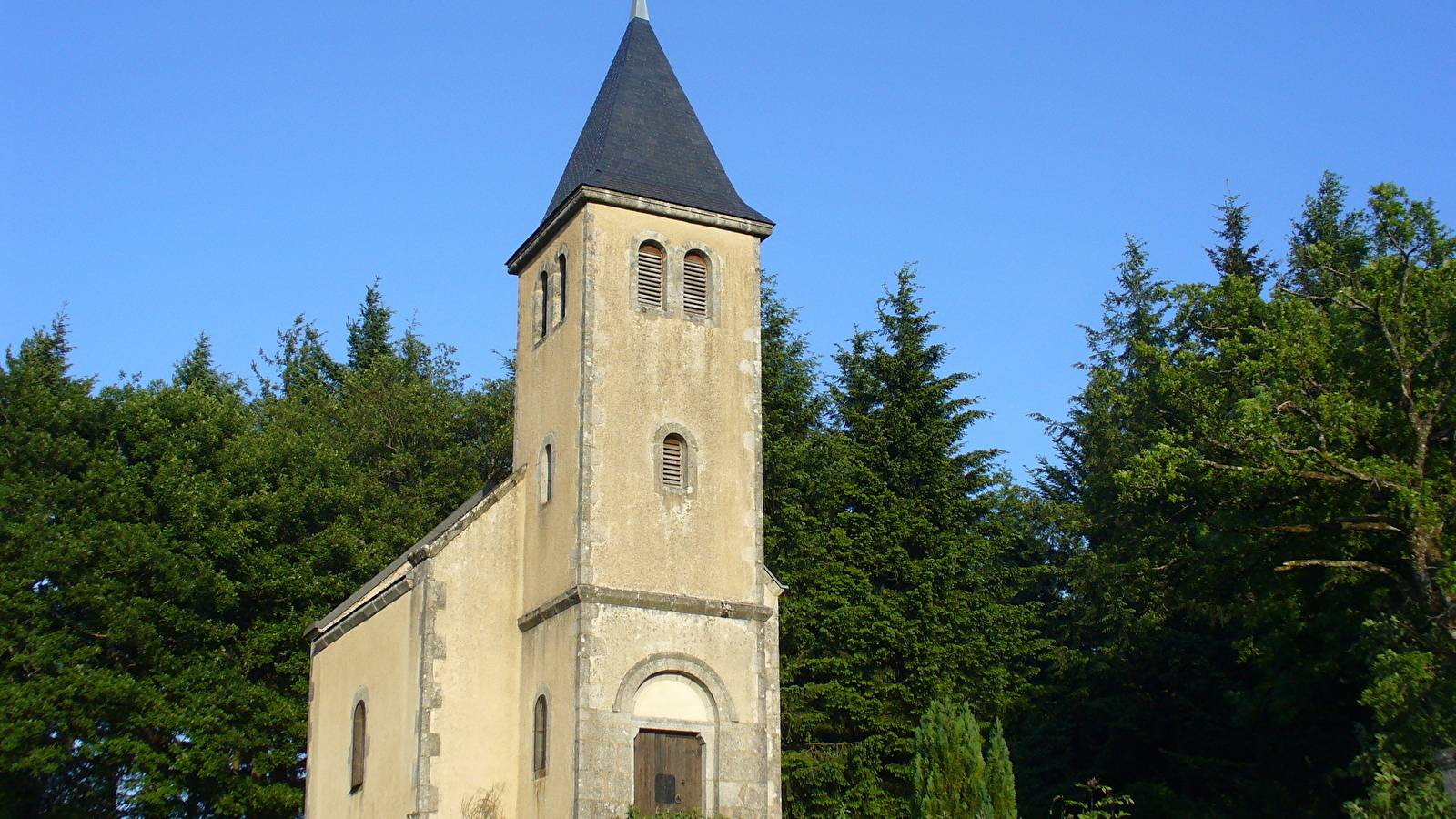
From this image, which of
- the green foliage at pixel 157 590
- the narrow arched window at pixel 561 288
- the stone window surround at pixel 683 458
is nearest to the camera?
the stone window surround at pixel 683 458

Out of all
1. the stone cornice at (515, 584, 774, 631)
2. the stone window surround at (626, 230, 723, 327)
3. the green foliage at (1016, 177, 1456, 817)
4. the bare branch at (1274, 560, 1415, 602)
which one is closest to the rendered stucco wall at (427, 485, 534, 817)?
the stone cornice at (515, 584, 774, 631)

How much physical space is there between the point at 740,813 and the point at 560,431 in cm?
642

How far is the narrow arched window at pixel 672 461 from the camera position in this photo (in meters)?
22.0

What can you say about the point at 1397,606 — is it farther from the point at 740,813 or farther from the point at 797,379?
the point at 797,379

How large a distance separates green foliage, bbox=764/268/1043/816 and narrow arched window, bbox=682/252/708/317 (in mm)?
10025

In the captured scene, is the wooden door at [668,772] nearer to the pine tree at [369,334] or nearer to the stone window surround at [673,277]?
the stone window surround at [673,277]

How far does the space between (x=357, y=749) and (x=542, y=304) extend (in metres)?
8.27

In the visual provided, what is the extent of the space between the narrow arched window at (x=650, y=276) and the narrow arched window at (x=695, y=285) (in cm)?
41

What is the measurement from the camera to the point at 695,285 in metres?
23.4

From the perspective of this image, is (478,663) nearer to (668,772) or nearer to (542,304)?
(668,772)

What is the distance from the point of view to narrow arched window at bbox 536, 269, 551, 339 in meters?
24.1

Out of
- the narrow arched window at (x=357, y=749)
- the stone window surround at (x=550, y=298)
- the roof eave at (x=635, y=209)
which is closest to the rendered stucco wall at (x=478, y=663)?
the stone window surround at (x=550, y=298)

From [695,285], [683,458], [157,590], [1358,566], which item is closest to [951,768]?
[683,458]

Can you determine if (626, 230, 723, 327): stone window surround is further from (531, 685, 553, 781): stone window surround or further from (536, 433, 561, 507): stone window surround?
(531, 685, 553, 781): stone window surround
